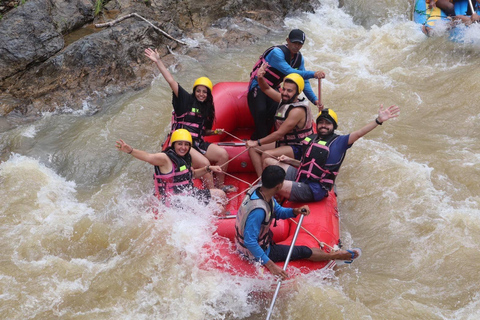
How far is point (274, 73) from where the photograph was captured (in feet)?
16.4

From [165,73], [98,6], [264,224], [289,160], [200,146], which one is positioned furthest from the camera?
[98,6]

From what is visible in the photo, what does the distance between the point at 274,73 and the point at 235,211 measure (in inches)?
62.9

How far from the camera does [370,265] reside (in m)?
4.12

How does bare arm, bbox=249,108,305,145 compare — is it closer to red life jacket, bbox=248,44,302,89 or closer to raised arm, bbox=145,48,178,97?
red life jacket, bbox=248,44,302,89

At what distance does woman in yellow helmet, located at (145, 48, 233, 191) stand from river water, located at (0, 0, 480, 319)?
731mm

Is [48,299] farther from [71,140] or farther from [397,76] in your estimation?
[397,76]

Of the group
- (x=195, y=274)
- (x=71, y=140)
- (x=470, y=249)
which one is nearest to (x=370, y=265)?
(x=470, y=249)

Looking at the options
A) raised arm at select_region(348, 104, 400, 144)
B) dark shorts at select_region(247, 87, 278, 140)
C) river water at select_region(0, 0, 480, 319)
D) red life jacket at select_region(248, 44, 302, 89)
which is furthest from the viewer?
dark shorts at select_region(247, 87, 278, 140)

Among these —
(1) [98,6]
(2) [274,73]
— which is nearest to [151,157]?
(2) [274,73]

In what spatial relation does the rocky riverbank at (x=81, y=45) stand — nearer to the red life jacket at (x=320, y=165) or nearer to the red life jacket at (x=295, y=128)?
the red life jacket at (x=295, y=128)

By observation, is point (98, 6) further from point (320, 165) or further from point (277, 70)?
point (320, 165)

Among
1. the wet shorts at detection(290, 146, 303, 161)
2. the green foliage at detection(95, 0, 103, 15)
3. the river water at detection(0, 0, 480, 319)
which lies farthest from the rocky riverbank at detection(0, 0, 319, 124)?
the wet shorts at detection(290, 146, 303, 161)

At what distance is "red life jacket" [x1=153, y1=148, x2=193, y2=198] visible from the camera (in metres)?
4.21

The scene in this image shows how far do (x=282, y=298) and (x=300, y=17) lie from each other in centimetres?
826
